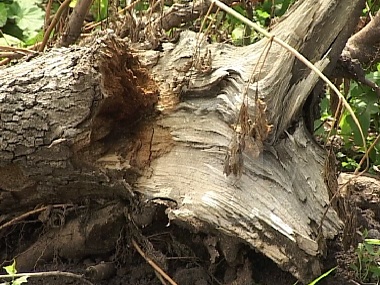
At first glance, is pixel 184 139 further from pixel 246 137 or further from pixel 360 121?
pixel 360 121

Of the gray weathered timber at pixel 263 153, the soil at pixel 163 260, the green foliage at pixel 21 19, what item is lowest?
the soil at pixel 163 260

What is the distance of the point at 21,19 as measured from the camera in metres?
3.10

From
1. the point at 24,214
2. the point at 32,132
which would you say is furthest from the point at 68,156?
the point at 24,214

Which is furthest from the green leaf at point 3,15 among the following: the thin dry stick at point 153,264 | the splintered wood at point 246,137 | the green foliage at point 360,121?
the splintered wood at point 246,137

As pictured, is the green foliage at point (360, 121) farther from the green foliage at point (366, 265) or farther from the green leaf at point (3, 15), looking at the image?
the green leaf at point (3, 15)

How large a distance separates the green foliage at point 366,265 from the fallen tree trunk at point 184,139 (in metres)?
0.08

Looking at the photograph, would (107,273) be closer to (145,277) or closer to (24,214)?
(145,277)

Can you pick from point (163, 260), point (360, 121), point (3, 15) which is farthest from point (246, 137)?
point (3, 15)

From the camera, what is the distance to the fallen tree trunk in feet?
4.67

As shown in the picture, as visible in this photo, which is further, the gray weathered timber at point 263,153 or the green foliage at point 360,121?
the green foliage at point 360,121

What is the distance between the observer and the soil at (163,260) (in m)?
1.52

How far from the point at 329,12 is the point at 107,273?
87cm

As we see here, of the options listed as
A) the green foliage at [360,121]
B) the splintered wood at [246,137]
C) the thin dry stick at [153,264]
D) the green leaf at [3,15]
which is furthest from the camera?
the green leaf at [3,15]

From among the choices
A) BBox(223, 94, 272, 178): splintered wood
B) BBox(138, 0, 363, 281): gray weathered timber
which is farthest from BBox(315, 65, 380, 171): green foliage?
BBox(223, 94, 272, 178): splintered wood
